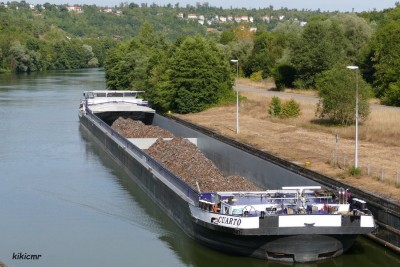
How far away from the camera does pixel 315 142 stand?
92.4ft

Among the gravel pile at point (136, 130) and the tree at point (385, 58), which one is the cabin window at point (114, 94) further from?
the tree at point (385, 58)

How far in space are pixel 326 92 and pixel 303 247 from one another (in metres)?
18.2

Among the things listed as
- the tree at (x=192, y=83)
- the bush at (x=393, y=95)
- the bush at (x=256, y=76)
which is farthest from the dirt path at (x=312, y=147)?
the bush at (x=256, y=76)

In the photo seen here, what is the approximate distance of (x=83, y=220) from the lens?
66.1 ft

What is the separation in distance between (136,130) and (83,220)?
1546 centimetres

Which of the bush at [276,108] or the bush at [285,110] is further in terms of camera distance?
the bush at [276,108]

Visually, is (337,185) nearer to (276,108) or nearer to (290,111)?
(290,111)

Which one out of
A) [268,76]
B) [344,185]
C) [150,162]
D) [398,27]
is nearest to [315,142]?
[150,162]

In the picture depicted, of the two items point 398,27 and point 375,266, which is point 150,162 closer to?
point 375,266

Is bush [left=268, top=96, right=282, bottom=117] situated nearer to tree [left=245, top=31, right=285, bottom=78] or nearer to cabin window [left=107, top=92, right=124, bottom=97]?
cabin window [left=107, top=92, right=124, bottom=97]

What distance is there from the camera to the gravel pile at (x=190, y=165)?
20547mm

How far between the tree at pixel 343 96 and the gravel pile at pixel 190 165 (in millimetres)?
7125

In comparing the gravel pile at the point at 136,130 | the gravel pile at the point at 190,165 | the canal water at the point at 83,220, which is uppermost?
the gravel pile at the point at 190,165

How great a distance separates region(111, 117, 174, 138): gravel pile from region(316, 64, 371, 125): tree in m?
7.53
